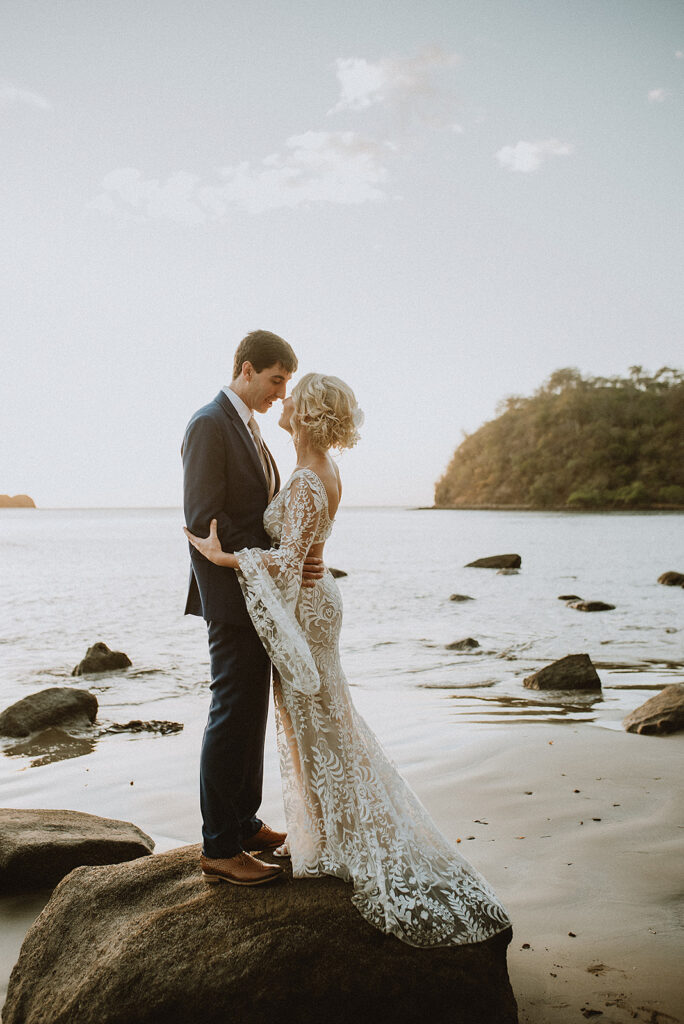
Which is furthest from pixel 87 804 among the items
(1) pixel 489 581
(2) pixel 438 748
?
(1) pixel 489 581

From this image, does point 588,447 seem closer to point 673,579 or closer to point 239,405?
point 673,579

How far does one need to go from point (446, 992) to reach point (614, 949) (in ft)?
3.57

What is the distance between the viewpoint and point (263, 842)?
12.0 ft

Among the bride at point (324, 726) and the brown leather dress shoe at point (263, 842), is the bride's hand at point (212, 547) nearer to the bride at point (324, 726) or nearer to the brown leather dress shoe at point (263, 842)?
the bride at point (324, 726)

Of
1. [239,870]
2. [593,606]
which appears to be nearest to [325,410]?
→ [239,870]

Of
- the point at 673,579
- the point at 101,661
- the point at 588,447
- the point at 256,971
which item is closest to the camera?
the point at 256,971

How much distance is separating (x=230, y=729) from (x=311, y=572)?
2.60 ft

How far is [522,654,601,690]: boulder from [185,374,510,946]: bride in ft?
21.5

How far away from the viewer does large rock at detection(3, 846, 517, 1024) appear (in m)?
2.71

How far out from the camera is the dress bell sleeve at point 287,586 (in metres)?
3.31

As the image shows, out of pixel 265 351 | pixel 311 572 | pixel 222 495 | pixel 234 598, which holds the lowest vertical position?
pixel 234 598

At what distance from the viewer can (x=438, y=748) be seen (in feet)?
22.9

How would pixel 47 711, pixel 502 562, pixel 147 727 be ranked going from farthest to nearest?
pixel 502 562 → pixel 147 727 → pixel 47 711

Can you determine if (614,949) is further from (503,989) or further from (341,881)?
(341,881)
